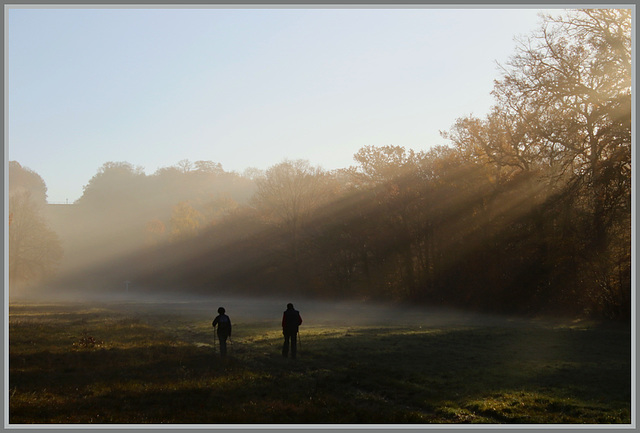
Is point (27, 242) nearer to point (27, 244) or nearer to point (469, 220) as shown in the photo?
point (27, 244)

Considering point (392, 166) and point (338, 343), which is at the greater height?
point (392, 166)

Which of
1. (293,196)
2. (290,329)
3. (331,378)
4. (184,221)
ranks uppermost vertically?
(184,221)

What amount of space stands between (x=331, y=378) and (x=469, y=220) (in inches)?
1428

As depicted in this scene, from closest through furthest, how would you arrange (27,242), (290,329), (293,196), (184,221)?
(290,329) < (293,196) < (27,242) < (184,221)

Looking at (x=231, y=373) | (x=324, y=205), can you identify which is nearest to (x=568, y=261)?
(x=231, y=373)

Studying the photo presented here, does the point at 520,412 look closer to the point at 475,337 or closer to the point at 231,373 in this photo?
the point at 231,373

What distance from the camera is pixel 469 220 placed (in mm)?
51594

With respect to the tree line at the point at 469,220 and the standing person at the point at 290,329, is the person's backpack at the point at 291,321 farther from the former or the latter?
the tree line at the point at 469,220

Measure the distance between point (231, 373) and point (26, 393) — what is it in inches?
236

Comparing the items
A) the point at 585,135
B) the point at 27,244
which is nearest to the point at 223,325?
the point at 585,135

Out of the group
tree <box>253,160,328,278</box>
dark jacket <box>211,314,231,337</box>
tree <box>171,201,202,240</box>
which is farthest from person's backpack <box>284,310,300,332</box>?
tree <box>171,201,202,240</box>

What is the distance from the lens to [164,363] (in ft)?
68.8

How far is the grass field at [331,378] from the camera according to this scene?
514 inches

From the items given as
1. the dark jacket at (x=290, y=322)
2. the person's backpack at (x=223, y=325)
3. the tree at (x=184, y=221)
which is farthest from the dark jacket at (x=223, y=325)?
the tree at (x=184, y=221)
